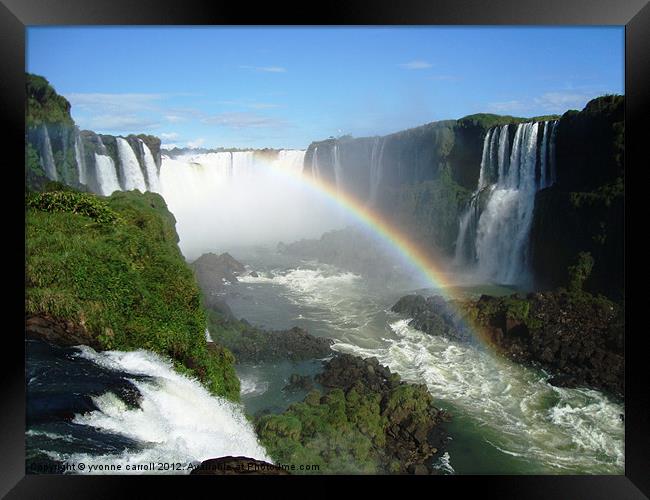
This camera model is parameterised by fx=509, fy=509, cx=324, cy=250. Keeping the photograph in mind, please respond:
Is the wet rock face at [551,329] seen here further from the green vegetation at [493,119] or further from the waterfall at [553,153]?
the green vegetation at [493,119]

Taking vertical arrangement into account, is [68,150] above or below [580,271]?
above

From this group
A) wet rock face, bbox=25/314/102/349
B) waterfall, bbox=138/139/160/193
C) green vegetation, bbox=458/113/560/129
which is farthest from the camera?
green vegetation, bbox=458/113/560/129

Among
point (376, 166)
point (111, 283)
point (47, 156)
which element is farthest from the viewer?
point (376, 166)

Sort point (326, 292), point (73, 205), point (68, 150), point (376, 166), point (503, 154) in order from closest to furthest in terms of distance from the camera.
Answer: point (73, 205)
point (68, 150)
point (326, 292)
point (503, 154)
point (376, 166)

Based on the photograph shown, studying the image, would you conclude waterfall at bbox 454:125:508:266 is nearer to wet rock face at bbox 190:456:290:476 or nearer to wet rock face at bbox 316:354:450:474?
wet rock face at bbox 316:354:450:474

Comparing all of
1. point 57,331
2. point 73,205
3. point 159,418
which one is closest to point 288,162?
point 73,205

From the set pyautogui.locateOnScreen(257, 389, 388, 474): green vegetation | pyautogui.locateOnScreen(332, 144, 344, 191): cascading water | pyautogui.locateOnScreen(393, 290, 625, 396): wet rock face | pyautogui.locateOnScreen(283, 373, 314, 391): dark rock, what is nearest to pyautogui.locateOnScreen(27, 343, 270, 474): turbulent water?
pyautogui.locateOnScreen(257, 389, 388, 474): green vegetation

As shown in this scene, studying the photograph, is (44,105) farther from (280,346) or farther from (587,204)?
(587,204)

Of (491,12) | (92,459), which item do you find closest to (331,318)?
(92,459)
